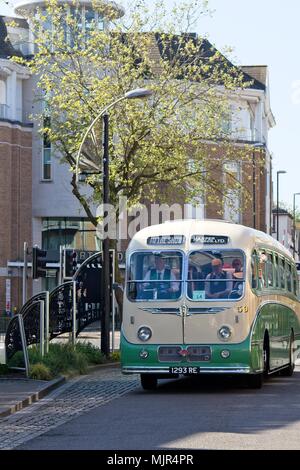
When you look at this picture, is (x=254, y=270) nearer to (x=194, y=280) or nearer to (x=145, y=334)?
(x=194, y=280)

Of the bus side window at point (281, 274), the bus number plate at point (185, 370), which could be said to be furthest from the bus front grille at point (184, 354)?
the bus side window at point (281, 274)

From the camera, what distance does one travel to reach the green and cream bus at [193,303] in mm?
21391

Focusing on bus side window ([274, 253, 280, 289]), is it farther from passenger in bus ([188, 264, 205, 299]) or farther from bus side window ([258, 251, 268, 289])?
passenger in bus ([188, 264, 205, 299])

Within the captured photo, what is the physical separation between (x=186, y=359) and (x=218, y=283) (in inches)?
58.6

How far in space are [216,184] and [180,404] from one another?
20.5 m

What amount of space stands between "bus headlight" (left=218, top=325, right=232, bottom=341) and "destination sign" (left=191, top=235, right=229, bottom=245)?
5.24 feet

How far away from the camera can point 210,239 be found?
866 inches

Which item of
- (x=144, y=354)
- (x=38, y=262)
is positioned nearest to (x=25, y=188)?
(x=38, y=262)

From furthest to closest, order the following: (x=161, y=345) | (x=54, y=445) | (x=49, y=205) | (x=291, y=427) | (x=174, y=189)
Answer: (x=49, y=205)
(x=174, y=189)
(x=161, y=345)
(x=291, y=427)
(x=54, y=445)

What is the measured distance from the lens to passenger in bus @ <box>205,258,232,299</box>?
21.6m

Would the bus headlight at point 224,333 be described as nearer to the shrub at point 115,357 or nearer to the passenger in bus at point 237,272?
the passenger in bus at point 237,272

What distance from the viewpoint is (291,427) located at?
50.5ft

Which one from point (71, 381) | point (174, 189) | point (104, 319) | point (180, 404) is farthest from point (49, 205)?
point (180, 404)
